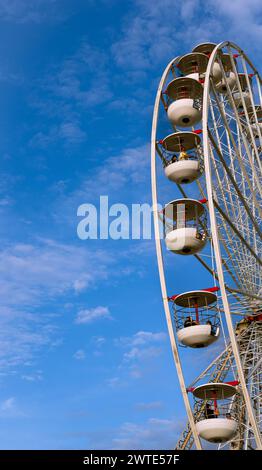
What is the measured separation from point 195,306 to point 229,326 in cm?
298

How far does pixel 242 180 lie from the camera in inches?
1156

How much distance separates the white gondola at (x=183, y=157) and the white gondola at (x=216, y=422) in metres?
7.62

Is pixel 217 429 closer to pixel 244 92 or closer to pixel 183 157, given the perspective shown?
pixel 183 157

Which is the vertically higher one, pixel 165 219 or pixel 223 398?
pixel 165 219

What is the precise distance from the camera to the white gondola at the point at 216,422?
20.1m

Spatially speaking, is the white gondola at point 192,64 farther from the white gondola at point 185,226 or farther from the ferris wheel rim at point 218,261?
the white gondola at point 185,226

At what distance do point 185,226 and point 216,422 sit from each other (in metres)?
6.76

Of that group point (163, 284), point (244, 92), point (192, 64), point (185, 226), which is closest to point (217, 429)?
point (163, 284)

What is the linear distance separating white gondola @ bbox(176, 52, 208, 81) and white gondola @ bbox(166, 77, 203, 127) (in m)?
2.18

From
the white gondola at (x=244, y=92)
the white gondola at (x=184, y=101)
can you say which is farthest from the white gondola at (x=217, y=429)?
the white gondola at (x=244, y=92)

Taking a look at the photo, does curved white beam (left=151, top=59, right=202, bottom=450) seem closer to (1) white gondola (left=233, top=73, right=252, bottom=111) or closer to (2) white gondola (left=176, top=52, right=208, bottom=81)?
(2) white gondola (left=176, top=52, right=208, bottom=81)
